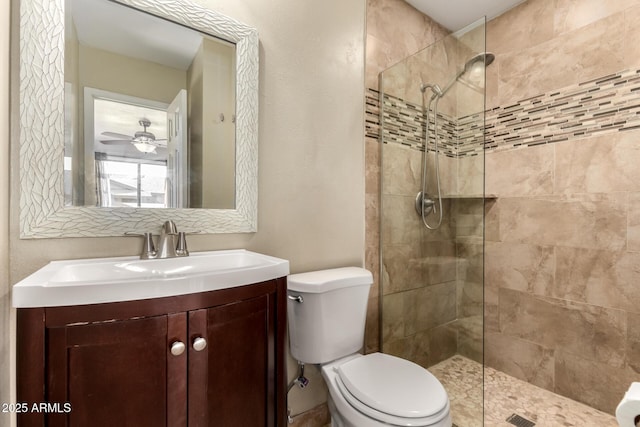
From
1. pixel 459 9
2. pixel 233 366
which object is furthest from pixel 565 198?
pixel 233 366

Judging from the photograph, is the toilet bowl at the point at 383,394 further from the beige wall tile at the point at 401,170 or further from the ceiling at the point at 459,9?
the ceiling at the point at 459,9

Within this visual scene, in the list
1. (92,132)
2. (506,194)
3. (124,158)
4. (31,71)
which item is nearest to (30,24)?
(31,71)

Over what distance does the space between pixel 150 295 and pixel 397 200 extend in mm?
1443

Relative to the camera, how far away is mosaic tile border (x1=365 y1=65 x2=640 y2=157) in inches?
66.2

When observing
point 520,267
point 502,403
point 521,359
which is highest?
point 520,267

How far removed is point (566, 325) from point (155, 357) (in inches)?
90.8

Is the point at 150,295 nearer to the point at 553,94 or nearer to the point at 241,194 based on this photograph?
the point at 241,194

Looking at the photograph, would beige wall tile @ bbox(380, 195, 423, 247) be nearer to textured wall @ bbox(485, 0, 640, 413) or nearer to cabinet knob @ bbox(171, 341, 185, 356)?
textured wall @ bbox(485, 0, 640, 413)

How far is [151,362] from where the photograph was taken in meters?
0.79

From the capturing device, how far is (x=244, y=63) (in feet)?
4.52

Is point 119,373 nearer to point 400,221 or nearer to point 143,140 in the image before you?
point 143,140

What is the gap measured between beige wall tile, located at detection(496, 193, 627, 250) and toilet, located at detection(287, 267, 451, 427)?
52.4 inches

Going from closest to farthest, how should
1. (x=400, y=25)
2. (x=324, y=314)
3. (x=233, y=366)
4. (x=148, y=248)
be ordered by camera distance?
(x=233, y=366), (x=148, y=248), (x=324, y=314), (x=400, y=25)

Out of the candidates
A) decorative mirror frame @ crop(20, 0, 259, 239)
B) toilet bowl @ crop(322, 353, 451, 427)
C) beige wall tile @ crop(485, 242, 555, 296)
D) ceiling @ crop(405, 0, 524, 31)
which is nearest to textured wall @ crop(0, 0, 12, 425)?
decorative mirror frame @ crop(20, 0, 259, 239)
